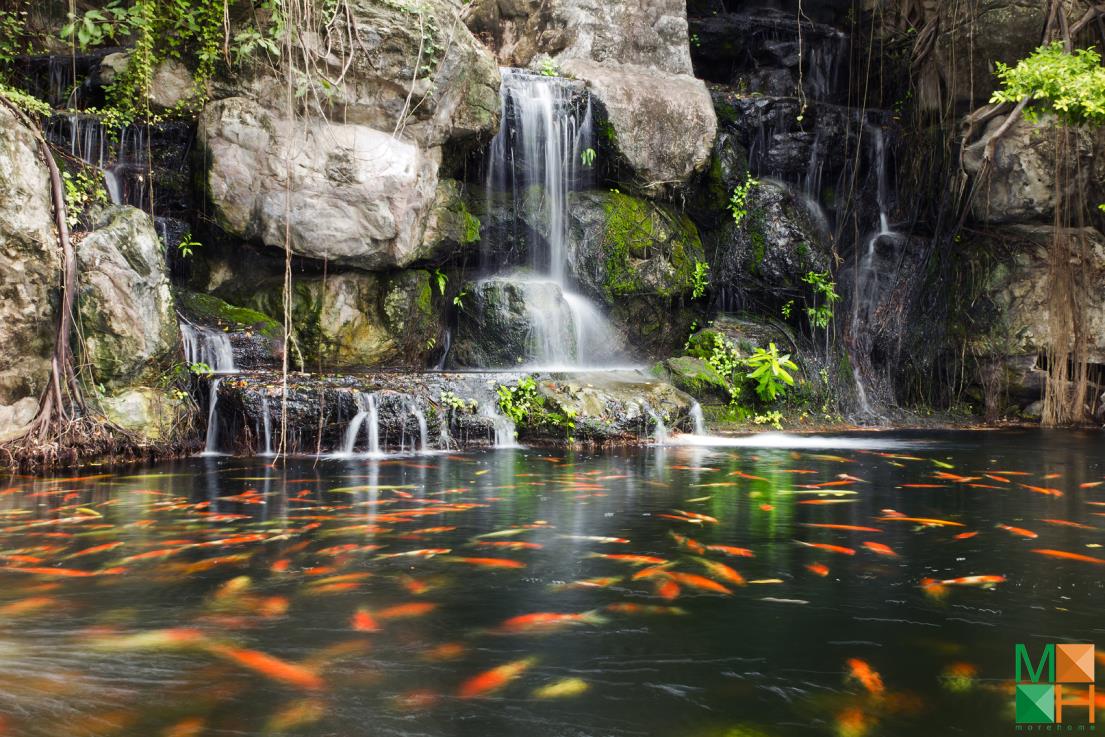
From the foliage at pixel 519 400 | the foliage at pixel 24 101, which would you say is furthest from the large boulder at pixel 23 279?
the foliage at pixel 519 400

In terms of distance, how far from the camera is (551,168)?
11.6m

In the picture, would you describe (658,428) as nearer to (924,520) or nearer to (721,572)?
(924,520)

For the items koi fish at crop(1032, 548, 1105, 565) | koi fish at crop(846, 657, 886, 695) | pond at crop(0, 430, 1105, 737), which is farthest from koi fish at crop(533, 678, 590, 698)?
koi fish at crop(1032, 548, 1105, 565)

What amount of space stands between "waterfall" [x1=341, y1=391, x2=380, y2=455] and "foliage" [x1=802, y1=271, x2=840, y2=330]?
6.66 m

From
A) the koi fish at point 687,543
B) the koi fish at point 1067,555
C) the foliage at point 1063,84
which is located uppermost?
the foliage at point 1063,84

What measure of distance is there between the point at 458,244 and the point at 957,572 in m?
8.22

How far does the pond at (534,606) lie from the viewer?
235 centimetres

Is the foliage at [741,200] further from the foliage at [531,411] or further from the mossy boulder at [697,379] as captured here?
the foliage at [531,411]

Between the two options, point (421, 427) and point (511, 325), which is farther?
point (511, 325)

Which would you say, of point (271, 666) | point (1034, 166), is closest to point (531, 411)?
point (271, 666)

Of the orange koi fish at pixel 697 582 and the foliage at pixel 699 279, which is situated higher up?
the foliage at pixel 699 279

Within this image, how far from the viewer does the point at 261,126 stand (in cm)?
967
